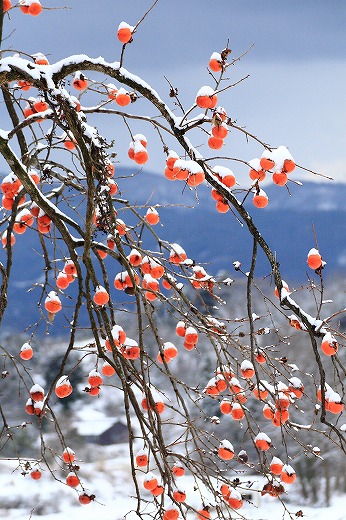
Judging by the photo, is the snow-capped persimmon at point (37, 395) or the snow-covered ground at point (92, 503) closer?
the snow-capped persimmon at point (37, 395)

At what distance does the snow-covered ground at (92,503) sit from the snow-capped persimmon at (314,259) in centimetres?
761

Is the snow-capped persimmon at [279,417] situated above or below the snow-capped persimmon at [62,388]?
below

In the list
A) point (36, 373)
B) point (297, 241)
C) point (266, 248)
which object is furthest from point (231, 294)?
point (297, 241)

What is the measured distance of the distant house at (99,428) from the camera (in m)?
12.8

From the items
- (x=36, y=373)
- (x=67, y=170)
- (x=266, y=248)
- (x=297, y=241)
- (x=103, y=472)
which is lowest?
(x=266, y=248)

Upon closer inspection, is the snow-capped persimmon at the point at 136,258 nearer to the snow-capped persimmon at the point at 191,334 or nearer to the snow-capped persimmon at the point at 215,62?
the snow-capped persimmon at the point at 191,334

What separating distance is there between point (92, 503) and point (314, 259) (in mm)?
9632

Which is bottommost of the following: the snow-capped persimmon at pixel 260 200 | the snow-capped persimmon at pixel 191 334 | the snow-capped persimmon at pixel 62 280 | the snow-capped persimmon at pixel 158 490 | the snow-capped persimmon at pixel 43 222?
the snow-capped persimmon at pixel 158 490

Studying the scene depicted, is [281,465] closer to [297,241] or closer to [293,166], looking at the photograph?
[293,166]

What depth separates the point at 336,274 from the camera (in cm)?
1430

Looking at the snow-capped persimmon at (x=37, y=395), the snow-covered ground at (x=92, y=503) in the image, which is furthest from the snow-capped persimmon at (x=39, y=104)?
the snow-covered ground at (x=92, y=503)

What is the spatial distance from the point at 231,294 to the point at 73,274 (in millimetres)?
11266

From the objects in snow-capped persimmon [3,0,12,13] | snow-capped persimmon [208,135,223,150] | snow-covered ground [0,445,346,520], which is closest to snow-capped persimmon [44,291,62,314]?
snow-capped persimmon [208,135,223,150]

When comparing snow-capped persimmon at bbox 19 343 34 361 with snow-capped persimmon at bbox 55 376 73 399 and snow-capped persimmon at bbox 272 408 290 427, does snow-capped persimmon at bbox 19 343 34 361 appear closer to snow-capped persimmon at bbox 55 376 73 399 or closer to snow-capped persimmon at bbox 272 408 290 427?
snow-capped persimmon at bbox 55 376 73 399
